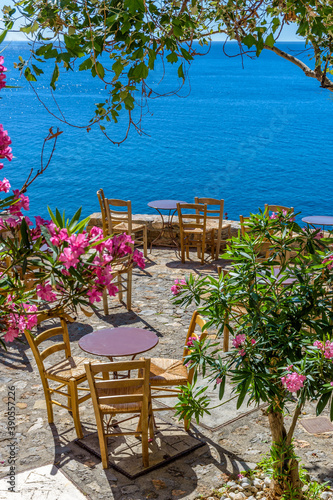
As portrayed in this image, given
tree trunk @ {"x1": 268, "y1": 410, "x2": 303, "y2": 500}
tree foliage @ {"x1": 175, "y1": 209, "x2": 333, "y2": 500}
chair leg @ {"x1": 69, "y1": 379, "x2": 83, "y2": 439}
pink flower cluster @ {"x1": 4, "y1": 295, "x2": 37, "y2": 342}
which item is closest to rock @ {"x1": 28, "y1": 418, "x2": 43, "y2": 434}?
chair leg @ {"x1": 69, "y1": 379, "x2": 83, "y2": 439}

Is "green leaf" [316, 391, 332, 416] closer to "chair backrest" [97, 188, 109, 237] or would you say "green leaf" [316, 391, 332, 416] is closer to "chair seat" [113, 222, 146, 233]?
"chair backrest" [97, 188, 109, 237]

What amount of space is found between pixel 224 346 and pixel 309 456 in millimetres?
1748

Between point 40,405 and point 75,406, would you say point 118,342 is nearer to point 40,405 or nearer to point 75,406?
point 75,406

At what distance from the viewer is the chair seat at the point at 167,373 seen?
12.3 ft

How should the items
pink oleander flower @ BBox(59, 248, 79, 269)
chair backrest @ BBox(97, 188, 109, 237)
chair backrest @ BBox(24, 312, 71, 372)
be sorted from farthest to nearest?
chair backrest @ BBox(97, 188, 109, 237) < chair backrest @ BBox(24, 312, 71, 372) < pink oleander flower @ BBox(59, 248, 79, 269)

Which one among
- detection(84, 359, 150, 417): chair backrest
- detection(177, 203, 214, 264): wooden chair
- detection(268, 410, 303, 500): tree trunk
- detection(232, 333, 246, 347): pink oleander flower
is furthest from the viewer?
detection(177, 203, 214, 264): wooden chair

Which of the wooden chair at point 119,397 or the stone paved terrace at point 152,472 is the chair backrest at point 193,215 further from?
the wooden chair at point 119,397

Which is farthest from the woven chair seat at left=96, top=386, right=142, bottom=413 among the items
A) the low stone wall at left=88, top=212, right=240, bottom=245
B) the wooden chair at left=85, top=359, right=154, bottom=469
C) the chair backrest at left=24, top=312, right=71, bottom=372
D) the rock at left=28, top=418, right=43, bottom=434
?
the low stone wall at left=88, top=212, right=240, bottom=245

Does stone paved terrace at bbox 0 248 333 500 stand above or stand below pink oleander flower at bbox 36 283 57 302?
below

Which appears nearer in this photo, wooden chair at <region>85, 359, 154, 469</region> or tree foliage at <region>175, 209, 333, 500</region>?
tree foliage at <region>175, 209, 333, 500</region>

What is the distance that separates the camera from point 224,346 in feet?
17.0

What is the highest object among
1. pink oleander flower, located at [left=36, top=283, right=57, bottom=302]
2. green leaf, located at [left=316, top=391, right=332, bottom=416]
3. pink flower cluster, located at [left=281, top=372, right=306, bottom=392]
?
pink oleander flower, located at [left=36, top=283, right=57, bottom=302]

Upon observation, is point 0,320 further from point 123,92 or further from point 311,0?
point 311,0

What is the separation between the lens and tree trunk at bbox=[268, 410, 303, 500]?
2854mm
